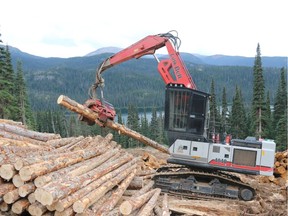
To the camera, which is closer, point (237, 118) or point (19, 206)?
point (19, 206)

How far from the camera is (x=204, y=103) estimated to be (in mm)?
11914

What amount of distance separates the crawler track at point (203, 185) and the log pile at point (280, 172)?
11.4 feet

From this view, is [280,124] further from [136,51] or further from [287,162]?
[136,51]

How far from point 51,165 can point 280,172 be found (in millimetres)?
12126

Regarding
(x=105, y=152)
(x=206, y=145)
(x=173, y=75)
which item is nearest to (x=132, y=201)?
(x=105, y=152)

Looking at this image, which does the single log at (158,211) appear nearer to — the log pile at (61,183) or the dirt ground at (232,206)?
the log pile at (61,183)

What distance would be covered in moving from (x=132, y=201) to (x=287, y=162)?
11071 millimetres

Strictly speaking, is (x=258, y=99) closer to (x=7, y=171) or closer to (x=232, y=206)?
(x=232, y=206)

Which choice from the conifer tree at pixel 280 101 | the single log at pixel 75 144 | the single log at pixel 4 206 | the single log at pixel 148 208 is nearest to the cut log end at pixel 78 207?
the single log at pixel 4 206

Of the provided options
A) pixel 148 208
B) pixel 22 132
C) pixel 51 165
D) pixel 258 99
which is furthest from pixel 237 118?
pixel 51 165

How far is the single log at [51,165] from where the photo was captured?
6.59 metres

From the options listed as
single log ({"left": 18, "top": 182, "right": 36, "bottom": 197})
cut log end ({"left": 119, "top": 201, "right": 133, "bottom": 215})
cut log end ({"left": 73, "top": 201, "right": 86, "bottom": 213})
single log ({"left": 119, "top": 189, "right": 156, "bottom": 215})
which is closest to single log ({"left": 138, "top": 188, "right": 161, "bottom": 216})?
single log ({"left": 119, "top": 189, "right": 156, "bottom": 215})

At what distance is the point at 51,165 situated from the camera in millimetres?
7461

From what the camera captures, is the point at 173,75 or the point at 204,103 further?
the point at 173,75
